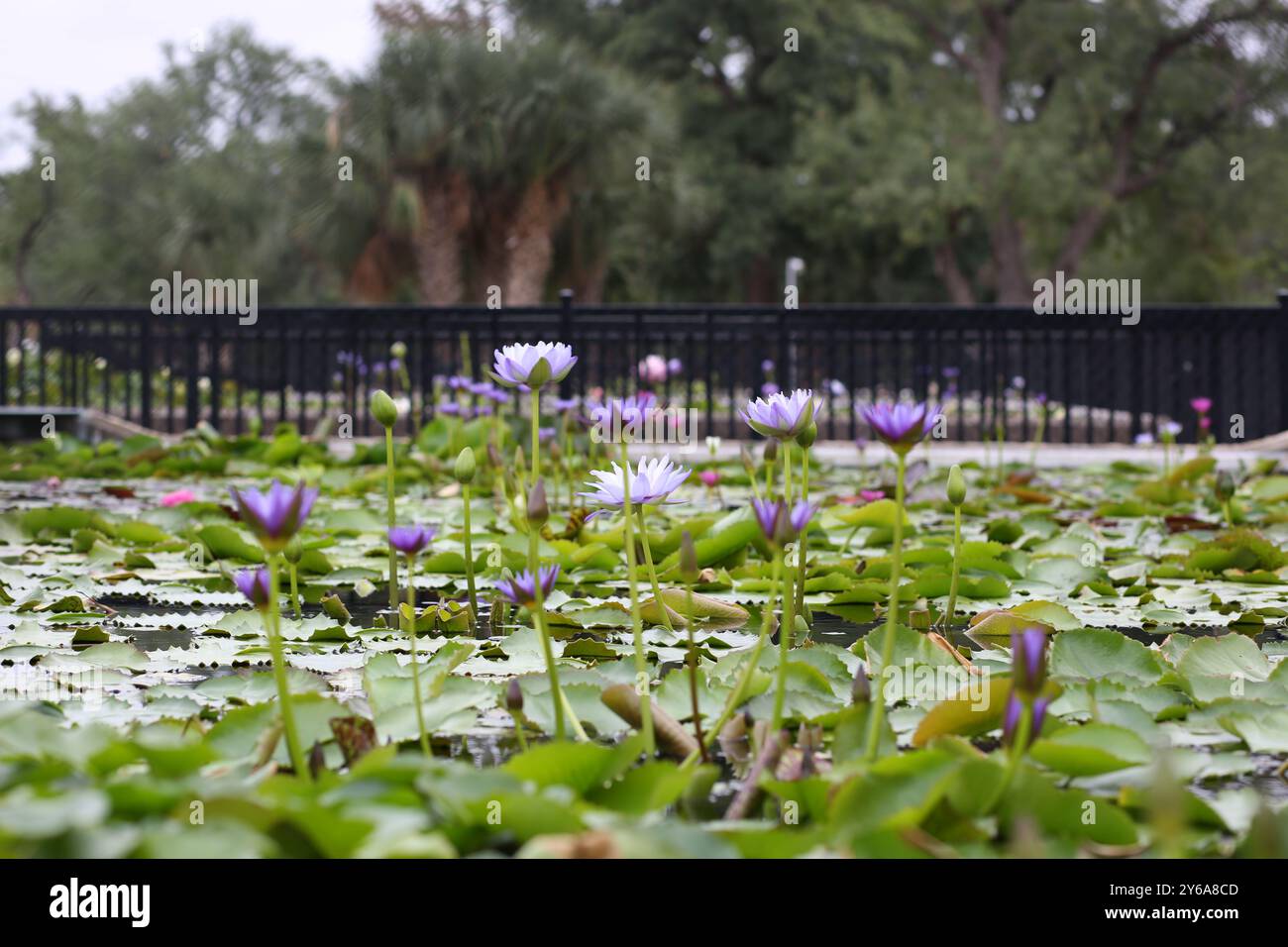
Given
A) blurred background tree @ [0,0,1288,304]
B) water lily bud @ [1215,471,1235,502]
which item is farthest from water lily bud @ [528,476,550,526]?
blurred background tree @ [0,0,1288,304]

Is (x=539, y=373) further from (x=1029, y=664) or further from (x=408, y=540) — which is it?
(x=1029, y=664)

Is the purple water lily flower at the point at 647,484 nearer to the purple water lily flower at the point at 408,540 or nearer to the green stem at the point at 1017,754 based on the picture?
the purple water lily flower at the point at 408,540

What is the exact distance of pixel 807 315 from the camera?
923cm

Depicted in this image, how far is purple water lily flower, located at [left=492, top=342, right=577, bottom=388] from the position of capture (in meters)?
1.76

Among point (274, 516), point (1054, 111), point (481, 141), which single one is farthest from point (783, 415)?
point (1054, 111)

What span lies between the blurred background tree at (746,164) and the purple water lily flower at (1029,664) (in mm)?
12838

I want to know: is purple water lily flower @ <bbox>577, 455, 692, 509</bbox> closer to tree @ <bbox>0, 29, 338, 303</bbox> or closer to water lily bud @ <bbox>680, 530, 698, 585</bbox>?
water lily bud @ <bbox>680, 530, 698, 585</bbox>

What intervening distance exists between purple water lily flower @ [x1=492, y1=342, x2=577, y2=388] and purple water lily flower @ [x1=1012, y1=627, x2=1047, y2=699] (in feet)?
2.72

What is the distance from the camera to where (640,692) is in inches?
57.6

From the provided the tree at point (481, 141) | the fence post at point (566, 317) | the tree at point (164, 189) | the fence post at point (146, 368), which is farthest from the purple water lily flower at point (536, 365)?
the tree at point (164, 189)

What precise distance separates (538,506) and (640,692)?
0.74ft

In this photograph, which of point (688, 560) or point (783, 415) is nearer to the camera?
point (688, 560)
